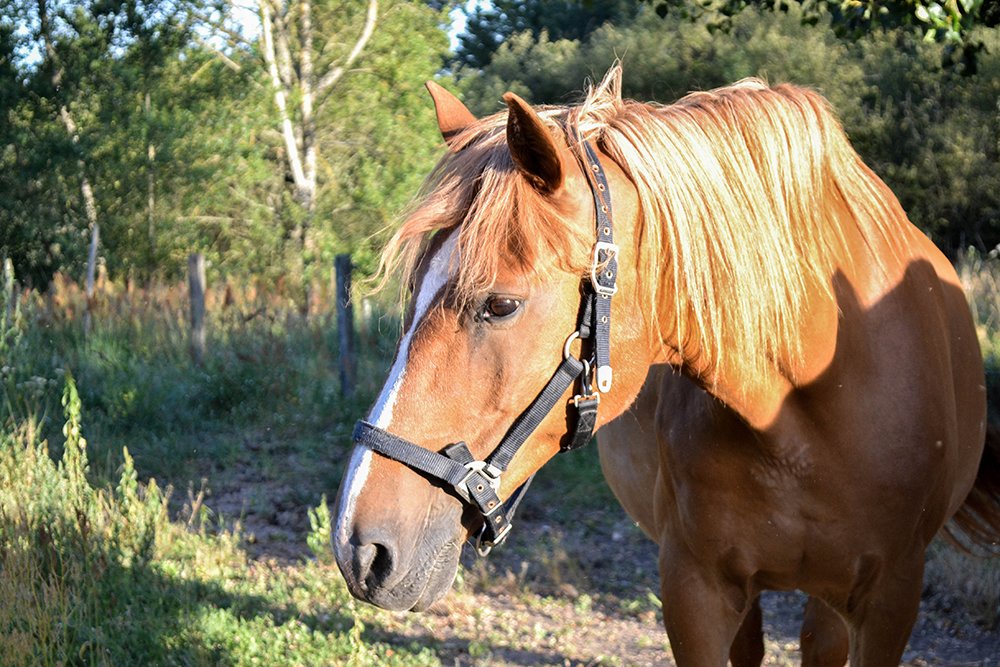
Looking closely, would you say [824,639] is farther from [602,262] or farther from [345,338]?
[345,338]

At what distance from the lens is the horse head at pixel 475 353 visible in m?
1.40

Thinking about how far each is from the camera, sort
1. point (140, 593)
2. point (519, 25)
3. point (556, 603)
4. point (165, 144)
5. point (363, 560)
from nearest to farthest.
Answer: point (363, 560), point (140, 593), point (556, 603), point (165, 144), point (519, 25)

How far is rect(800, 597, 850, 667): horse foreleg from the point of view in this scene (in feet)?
8.54

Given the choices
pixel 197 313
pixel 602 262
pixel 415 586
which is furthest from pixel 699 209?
pixel 197 313

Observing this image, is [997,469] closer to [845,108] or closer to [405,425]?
[405,425]

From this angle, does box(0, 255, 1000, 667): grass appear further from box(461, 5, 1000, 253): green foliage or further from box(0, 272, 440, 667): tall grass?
box(461, 5, 1000, 253): green foliage

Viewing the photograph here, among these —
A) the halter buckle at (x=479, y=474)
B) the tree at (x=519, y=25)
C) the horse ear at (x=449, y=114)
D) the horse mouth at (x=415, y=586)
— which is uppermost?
the tree at (x=519, y=25)

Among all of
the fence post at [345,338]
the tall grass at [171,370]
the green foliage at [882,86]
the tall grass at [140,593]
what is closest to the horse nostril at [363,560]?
the tall grass at [140,593]

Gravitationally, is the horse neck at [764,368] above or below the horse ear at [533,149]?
below

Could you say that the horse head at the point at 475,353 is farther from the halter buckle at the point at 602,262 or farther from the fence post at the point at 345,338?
the fence post at the point at 345,338

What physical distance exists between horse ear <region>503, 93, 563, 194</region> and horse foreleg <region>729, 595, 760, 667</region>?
179cm

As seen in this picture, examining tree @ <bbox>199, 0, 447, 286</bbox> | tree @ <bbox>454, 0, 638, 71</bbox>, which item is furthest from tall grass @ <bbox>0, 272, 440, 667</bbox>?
tree @ <bbox>454, 0, 638, 71</bbox>

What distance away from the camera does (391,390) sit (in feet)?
4.71

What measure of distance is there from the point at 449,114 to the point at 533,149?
0.54 meters
